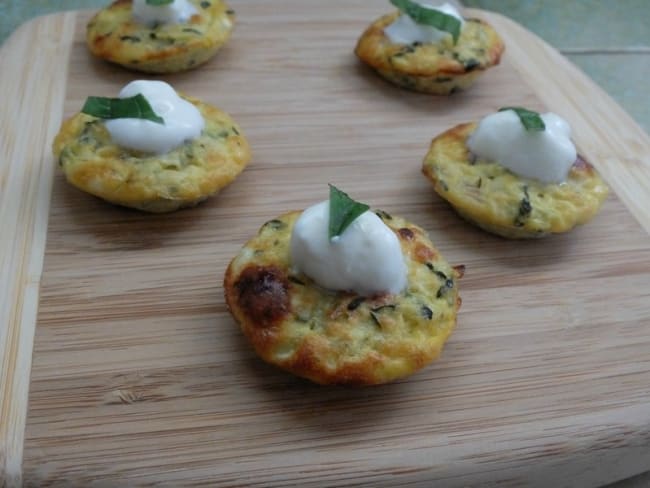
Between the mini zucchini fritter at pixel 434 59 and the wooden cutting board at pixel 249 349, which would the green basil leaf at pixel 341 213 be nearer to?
the wooden cutting board at pixel 249 349

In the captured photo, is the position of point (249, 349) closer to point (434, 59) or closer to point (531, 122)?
point (531, 122)

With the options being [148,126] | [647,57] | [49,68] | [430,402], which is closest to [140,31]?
[49,68]

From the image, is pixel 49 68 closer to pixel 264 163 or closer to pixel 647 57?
pixel 264 163

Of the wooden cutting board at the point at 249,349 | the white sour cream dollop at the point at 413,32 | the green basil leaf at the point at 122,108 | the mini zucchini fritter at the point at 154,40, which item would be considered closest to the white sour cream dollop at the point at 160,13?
the mini zucchini fritter at the point at 154,40

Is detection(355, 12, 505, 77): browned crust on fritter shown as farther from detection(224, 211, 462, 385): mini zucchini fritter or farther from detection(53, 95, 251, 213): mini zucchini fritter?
detection(224, 211, 462, 385): mini zucchini fritter

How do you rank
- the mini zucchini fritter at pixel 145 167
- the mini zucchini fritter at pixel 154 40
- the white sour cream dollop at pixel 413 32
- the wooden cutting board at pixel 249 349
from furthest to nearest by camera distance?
the white sour cream dollop at pixel 413 32 < the mini zucchini fritter at pixel 154 40 < the mini zucchini fritter at pixel 145 167 < the wooden cutting board at pixel 249 349

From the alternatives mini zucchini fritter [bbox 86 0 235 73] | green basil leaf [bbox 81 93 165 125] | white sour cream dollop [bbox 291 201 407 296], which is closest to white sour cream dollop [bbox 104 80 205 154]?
green basil leaf [bbox 81 93 165 125]
